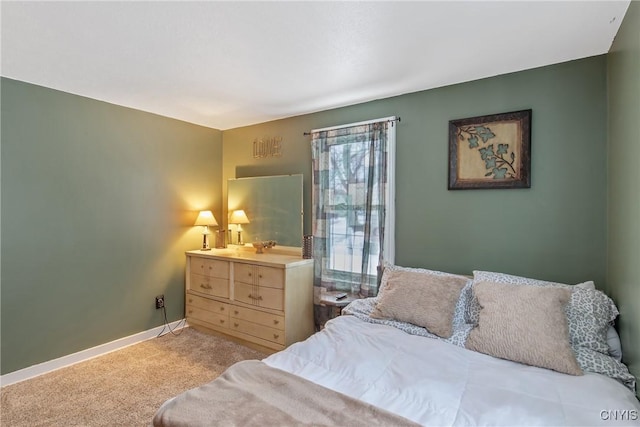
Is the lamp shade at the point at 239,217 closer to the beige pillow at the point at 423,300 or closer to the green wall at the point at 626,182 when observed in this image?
the beige pillow at the point at 423,300

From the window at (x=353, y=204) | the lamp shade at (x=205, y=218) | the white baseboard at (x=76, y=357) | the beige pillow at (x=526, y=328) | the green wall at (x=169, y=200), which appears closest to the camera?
the beige pillow at (x=526, y=328)

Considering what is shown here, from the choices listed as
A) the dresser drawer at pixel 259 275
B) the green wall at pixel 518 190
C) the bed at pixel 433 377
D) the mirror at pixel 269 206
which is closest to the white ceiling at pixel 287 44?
the green wall at pixel 518 190

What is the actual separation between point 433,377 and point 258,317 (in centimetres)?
194

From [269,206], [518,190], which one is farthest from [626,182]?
[269,206]

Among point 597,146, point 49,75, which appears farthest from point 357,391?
point 49,75

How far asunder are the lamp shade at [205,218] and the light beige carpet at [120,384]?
1271mm

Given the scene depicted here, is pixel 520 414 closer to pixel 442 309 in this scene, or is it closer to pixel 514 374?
pixel 514 374

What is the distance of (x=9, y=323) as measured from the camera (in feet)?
8.65

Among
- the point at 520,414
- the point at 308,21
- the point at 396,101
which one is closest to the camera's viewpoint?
the point at 520,414

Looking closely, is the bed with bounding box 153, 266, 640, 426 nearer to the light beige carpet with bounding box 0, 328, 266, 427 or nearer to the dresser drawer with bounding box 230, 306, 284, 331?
the dresser drawer with bounding box 230, 306, 284, 331

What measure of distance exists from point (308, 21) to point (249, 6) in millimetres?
326

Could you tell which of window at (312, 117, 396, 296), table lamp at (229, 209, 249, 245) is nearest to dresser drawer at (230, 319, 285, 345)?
window at (312, 117, 396, 296)

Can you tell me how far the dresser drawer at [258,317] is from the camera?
119 inches

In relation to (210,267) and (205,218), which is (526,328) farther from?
(205,218)
